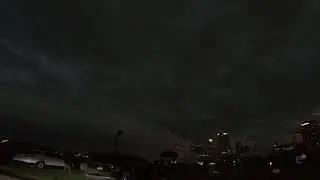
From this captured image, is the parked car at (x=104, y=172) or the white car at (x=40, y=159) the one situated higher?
the white car at (x=40, y=159)

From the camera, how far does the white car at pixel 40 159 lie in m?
34.6

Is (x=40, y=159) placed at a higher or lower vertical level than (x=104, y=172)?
higher

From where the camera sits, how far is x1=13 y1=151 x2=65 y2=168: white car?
3458cm

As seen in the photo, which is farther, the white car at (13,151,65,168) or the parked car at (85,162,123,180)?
the white car at (13,151,65,168)

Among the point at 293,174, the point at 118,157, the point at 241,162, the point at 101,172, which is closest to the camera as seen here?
the point at 101,172

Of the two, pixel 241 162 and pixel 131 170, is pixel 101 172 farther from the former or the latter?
pixel 241 162

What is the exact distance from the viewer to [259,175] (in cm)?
3900

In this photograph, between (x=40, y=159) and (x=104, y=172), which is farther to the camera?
(x=40, y=159)

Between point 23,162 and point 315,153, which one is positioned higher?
point 315,153

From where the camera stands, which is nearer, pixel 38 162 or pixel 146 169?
pixel 146 169

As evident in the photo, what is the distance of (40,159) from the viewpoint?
117 feet

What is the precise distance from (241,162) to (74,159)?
2038cm

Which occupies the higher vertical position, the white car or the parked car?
the white car

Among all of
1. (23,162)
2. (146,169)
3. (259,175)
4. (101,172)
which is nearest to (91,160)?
(101,172)
